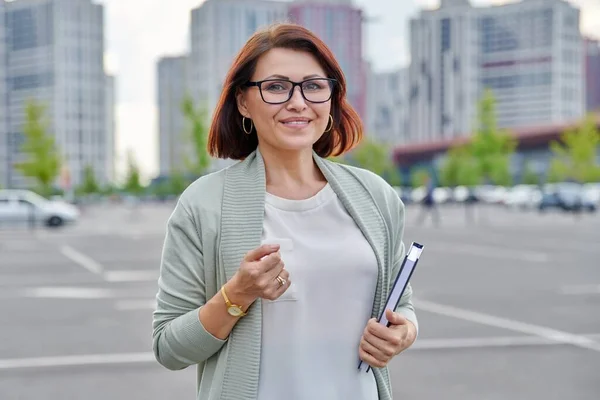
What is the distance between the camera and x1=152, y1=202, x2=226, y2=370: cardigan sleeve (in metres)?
2.07

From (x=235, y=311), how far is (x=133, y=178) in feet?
308

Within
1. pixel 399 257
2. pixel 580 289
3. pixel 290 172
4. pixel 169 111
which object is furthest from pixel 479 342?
pixel 169 111

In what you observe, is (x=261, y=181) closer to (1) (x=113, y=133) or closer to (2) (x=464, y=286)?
(2) (x=464, y=286)

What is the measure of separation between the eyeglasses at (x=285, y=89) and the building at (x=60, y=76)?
15291 centimetres

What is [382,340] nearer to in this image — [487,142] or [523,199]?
[487,142]

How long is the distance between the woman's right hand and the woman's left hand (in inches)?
9.4

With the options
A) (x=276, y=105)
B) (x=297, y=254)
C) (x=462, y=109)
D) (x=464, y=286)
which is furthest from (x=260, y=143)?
(x=462, y=109)

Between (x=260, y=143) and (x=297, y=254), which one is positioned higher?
(x=260, y=143)

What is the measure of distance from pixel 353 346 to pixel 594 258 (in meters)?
15.9

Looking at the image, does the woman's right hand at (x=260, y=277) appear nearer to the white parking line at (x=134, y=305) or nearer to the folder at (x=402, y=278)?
the folder at (x=402, y=278)

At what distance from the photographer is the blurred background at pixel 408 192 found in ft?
23.9

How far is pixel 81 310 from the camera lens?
34.3ft

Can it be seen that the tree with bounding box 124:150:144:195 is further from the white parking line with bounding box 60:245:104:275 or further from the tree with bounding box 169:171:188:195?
the white parking line with bounding box 60:245:104:275

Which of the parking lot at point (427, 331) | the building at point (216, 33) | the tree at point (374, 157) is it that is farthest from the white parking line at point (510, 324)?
the building at point (216, 33)
